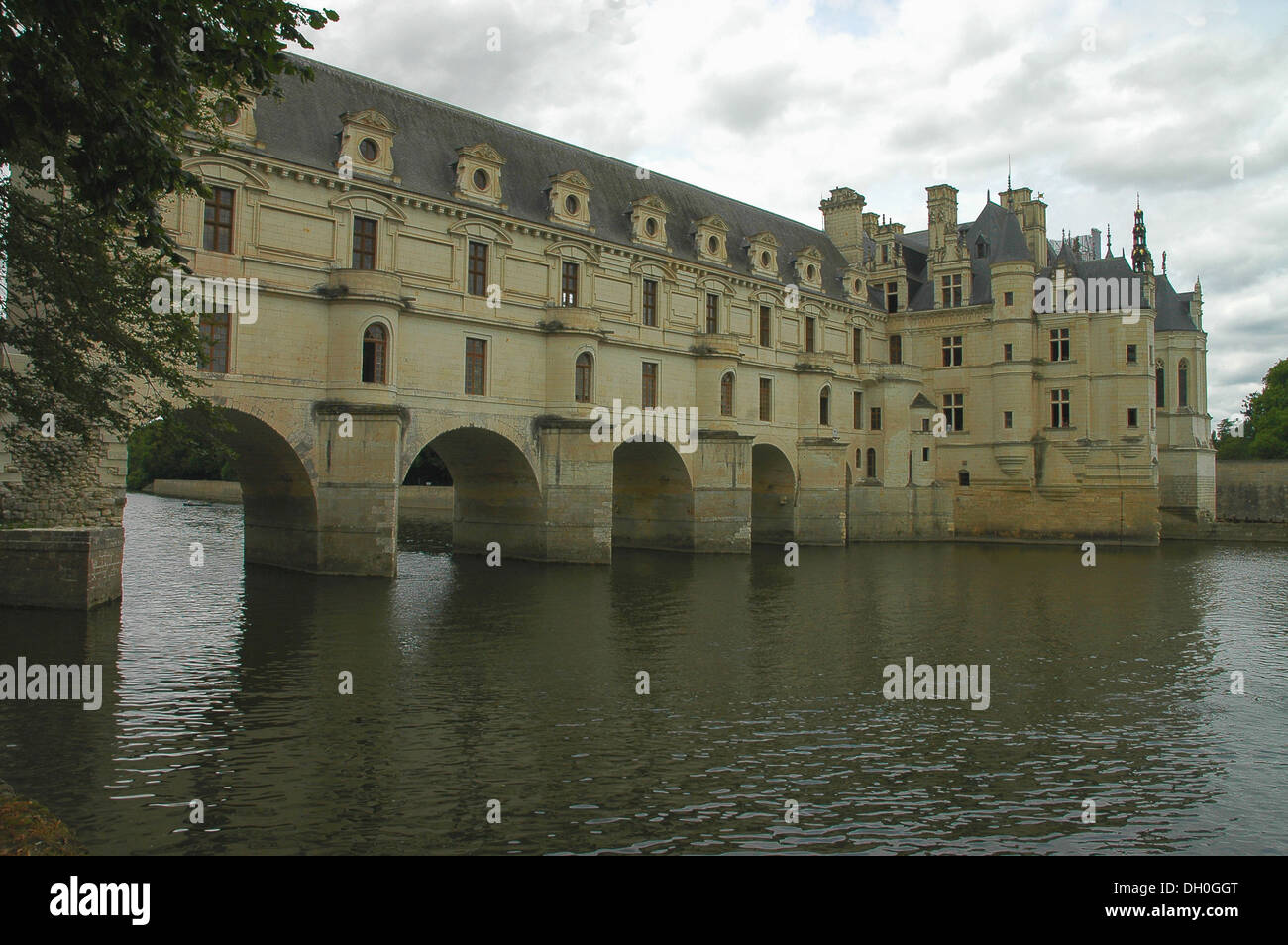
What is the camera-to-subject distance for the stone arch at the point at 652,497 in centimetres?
4019

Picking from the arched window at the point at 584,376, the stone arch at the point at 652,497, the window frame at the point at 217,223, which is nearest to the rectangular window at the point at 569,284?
the arched window at the point at 584,376

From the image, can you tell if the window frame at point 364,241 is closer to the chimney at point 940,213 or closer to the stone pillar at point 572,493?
the stone pillar at point 572,493

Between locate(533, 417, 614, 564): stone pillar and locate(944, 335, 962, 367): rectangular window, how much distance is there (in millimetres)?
28262

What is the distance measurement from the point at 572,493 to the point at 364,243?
35.6 feet

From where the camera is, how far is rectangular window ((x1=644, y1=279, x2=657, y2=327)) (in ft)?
127

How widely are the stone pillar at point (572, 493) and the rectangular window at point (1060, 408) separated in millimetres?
30677

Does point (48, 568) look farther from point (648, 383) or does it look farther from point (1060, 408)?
point (1060, 408)

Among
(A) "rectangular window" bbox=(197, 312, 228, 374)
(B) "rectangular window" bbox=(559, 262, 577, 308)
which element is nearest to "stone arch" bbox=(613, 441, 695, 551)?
(B) "rectangular window" bbox=(559, 262, 577, 308)

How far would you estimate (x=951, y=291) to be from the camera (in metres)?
53.7

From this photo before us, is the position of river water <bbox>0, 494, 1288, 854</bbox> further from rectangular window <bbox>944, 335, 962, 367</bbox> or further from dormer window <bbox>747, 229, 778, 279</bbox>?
rectangular window <bbox>944, 335, 962, 367</bbox>

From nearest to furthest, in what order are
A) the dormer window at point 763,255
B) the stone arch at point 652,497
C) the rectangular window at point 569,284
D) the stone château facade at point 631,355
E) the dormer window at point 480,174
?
the stone château facade at point 631,355 < the dormer window at point 480,174 < the rectangular window at point 569,284 < the stone arch at point 652,497 < the dormer window at point 763,255
